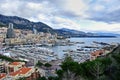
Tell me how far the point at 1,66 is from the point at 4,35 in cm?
9559

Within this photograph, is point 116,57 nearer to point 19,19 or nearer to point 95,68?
point 95,68

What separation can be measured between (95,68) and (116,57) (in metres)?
1.35

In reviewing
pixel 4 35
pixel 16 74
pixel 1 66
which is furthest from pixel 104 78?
pixel 4 35

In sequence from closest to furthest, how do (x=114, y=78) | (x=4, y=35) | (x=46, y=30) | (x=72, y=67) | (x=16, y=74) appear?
(x=114, y=78), (x=72, y=67), (x=16, y=74), (x=4, y=35), (x=46, y=30)

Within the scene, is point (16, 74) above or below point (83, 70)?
below

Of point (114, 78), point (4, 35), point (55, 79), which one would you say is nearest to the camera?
point (114, 78)

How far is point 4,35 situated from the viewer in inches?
4966

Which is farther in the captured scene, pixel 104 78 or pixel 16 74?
pixel 16 74

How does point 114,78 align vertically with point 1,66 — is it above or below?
above

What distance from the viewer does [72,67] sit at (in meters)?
14.1

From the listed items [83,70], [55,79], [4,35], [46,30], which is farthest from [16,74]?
[46,30]

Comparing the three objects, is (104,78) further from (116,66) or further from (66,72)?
(66,72)

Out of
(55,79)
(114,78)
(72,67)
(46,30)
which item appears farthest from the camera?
(46,30)

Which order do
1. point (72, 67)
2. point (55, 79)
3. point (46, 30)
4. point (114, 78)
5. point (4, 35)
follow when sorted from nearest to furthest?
point (114, 78) < point (72, 67) < point (55, 79) < point (4, 35) < point (46, 30)
